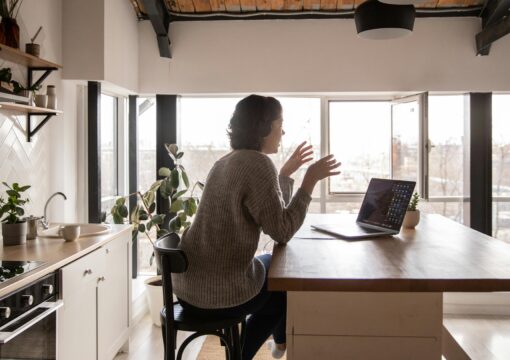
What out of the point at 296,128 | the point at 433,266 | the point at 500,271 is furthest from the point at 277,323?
the point at 296,128

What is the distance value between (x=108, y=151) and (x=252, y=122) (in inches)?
102

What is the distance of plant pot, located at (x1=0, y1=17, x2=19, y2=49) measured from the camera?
259 cm

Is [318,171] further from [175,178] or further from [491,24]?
[491,24]

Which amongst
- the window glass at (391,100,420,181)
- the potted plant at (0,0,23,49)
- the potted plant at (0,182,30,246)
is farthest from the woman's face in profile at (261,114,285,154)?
the window glass at (391,100,420,181)

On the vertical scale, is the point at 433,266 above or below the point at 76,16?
below

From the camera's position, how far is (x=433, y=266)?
1460 millimetres

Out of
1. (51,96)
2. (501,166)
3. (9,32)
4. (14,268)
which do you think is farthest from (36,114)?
(501,166)

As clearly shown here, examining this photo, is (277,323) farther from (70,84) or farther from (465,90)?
(465,90)

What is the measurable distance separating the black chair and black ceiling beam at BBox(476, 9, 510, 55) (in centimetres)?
311

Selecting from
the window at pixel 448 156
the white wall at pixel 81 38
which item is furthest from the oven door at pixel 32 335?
the window at pixel 448 156

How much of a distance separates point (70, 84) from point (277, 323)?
247 cm

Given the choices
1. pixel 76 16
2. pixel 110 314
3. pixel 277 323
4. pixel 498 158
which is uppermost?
pixel 76 16

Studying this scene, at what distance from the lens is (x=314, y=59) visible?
421 centimetres

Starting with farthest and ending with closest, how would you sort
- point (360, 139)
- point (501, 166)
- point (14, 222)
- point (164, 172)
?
point (360, 139), point (501, 166), point (164, 172), point (14, 222)
